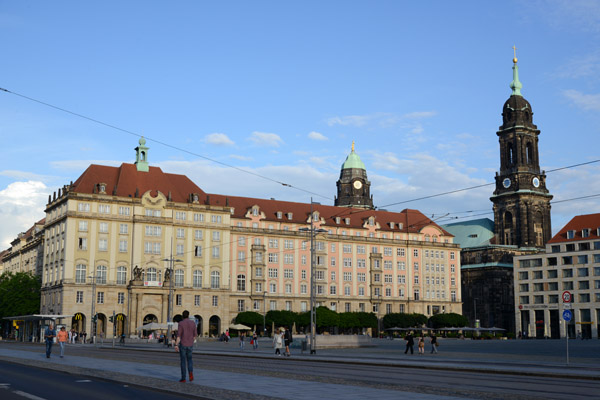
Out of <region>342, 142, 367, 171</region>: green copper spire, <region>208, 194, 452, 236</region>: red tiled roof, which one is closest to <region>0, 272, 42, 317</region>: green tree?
<region>208, 194, 452, 236</region>: red tiled roof

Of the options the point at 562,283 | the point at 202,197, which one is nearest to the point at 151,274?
the point at 202,197

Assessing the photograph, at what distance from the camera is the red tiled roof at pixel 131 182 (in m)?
110

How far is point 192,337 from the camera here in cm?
2073

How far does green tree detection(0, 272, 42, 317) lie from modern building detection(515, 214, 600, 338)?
9285 centimetres

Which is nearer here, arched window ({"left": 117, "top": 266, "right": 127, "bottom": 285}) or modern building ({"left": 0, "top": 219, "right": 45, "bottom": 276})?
arched window ({"left": 117, "top": 266, "right": 127, "bottom": 285})

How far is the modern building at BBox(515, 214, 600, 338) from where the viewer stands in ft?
436

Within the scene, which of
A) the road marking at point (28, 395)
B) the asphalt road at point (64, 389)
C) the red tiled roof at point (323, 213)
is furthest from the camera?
the red tiled roof at point (323, 213)

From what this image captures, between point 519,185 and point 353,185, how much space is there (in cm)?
3879

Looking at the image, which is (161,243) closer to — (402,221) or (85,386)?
(402,221)

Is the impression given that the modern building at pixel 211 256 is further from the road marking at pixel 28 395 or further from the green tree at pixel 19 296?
the road marking at pixel 28 395

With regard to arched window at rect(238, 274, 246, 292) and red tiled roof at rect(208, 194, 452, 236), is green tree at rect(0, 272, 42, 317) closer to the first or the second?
red tiled roof at rect(208, 194, 452, 236)

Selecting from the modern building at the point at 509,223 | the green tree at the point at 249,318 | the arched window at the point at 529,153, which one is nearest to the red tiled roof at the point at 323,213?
the green tree at the point at 249,318

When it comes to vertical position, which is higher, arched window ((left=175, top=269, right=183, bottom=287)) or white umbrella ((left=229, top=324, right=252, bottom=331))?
arched window ((left=175, top=269, right=183, bottom=287))

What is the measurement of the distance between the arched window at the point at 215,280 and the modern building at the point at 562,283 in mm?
64112
